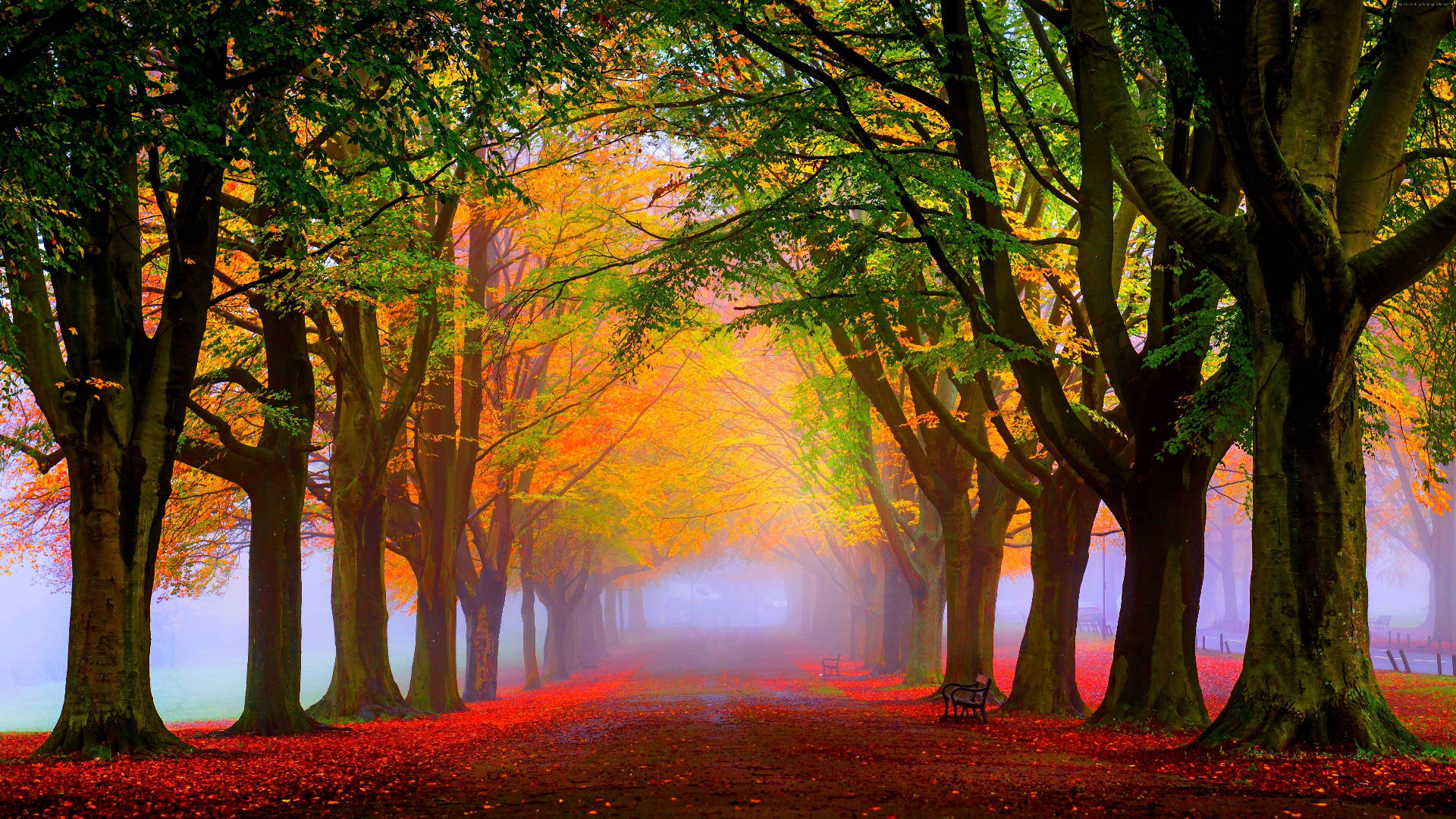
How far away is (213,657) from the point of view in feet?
271

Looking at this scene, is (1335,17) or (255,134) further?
(255,134)

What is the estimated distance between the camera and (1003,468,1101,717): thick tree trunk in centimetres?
1570

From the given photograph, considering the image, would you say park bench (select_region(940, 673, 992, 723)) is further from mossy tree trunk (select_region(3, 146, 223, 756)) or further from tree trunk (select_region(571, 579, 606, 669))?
tree trunk (select_region(571, 579, 606, 669))

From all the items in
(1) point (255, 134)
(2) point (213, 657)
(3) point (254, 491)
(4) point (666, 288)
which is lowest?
(2) point (213, 657)

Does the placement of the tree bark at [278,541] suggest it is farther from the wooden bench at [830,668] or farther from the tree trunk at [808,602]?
the tree trunk at [808,602]

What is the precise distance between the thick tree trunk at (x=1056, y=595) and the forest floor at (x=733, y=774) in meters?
0.98

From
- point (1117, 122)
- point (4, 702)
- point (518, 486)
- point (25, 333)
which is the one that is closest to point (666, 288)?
point (1117, 122)

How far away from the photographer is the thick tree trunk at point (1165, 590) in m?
12.2

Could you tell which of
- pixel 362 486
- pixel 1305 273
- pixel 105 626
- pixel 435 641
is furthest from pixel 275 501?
pixel 1305 273

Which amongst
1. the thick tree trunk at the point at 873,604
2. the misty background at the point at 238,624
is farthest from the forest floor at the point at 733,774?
the thick tree trunk at the point at 873,604

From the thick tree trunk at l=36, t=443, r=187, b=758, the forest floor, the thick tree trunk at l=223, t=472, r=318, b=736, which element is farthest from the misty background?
the thick tree trunk at l=36, t=443, r=187, b=758

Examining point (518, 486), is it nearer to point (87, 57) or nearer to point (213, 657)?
point (87, 57)

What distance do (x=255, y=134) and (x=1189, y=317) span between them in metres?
10.5

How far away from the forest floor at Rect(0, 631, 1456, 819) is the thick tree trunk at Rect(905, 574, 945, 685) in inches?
390
